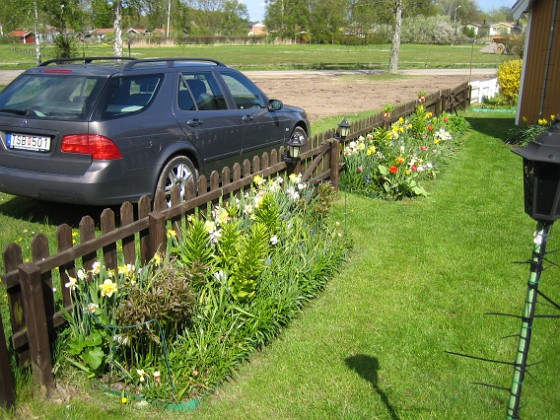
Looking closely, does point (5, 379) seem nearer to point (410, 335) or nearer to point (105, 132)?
point (410, 335)

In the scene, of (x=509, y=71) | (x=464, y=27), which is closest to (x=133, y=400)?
(x=509, y=71)

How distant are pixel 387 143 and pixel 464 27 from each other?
77768 millimetres

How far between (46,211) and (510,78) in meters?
14.3

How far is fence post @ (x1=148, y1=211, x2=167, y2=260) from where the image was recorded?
13.0 ft

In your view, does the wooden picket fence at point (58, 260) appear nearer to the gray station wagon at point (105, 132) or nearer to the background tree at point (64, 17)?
the gray station wagon at point (105, 132)

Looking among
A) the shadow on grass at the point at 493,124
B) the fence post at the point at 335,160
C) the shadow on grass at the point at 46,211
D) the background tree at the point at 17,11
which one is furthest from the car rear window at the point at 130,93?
the background tree at the point at 17,11

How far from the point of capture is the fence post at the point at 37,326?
3.08m

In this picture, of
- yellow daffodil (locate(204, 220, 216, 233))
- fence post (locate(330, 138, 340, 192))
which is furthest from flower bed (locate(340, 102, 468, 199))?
yellow daffodil (locate(204, 220, 216, 233))

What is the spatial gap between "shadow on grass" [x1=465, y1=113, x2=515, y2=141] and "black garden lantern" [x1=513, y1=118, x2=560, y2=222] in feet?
33.8

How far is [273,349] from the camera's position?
394 centimetres

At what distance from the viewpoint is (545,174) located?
6.84ft

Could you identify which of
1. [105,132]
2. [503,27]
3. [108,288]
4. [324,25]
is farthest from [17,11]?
[324,25]

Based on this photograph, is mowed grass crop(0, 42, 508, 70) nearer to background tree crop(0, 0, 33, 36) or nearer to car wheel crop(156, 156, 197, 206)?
background tree crop(0, 0, 33, 36)

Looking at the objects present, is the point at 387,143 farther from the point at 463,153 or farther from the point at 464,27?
the point at 464,27
